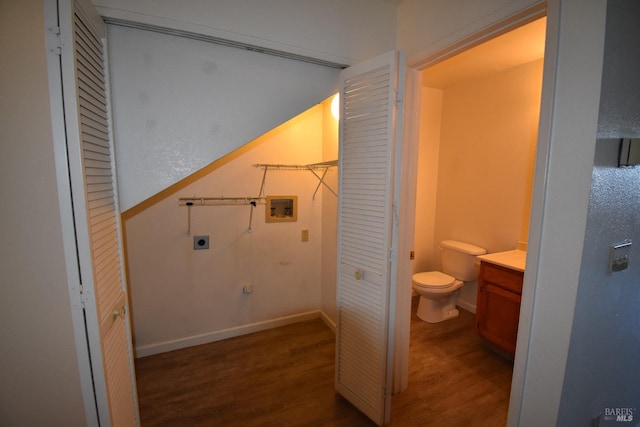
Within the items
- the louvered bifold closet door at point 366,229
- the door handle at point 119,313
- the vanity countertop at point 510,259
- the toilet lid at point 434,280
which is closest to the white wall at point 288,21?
the louvered bifold closet door at point 366,229

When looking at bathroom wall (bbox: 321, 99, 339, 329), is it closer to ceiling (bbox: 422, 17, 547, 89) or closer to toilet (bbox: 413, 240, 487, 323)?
toilet (bbox: 413, 240, 487, 323)

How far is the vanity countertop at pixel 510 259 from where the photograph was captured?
7.09 ft

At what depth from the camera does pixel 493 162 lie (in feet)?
9.36

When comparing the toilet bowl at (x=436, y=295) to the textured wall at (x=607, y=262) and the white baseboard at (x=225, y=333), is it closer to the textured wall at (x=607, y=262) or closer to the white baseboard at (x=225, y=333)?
the white baseboard at (x=225, y=333)

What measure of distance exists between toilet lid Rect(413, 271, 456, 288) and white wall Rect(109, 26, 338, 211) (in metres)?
2.15

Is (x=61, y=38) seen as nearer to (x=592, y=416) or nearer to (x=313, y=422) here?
(x=313, y=422)

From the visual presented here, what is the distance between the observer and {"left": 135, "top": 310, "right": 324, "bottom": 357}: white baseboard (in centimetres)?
239

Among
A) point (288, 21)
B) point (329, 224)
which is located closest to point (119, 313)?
point (288, 21)

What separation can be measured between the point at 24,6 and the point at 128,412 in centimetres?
165

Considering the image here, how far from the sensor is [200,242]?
2.47m

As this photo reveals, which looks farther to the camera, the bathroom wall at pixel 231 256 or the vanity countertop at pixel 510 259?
the bathroom wall at pixel 231 256

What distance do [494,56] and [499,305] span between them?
2.12 meters

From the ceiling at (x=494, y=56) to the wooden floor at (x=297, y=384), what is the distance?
7.81ft

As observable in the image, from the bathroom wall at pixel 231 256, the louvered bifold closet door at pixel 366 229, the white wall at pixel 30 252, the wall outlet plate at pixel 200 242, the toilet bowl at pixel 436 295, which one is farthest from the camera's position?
the toilet bowl at pixel 436 295
